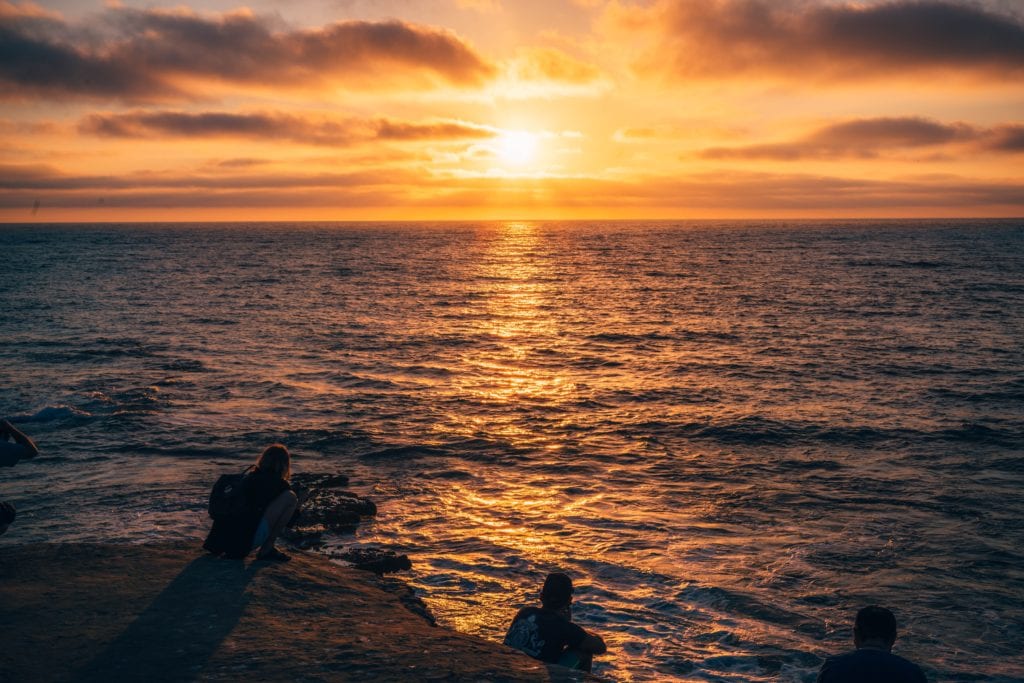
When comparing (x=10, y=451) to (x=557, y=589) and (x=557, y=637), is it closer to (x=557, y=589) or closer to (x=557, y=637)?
(x=557, y=589)

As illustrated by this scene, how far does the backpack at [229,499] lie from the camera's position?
920 centimetres

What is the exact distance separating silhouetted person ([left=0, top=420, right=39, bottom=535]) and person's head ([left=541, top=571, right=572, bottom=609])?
20.1 feet

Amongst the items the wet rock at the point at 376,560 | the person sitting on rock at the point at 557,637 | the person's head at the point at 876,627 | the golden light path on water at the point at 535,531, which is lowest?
the golden light path on water at the point at 535,531

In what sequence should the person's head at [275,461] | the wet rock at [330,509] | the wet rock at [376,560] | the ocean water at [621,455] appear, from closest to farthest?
1. the person's head at [275,461]
2. the ocean water at [621,455]
3. the wet rock at [376,560]
4. the wet rock at [330,509]

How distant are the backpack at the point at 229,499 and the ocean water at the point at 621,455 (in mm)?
3441

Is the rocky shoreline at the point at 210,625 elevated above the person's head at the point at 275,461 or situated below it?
below

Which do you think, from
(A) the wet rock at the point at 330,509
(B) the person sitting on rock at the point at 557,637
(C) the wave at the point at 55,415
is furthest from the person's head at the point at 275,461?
(C) the wave at the point at 55,415

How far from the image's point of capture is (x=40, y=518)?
1373 cm

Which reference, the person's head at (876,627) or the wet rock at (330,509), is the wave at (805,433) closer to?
the wet rock at (330,509)

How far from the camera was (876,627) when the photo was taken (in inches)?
234

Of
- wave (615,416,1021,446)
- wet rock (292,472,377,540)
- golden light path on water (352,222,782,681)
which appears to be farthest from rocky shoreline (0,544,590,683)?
wave (615,416,1021,446)

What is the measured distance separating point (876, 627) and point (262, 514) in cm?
702

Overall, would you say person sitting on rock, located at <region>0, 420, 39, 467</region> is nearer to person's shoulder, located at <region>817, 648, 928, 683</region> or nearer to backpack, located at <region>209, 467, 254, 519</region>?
backpack, located at <region>209, 467, 254, 519</region>

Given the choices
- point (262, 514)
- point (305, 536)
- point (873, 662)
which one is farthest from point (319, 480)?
point (873, 662)
